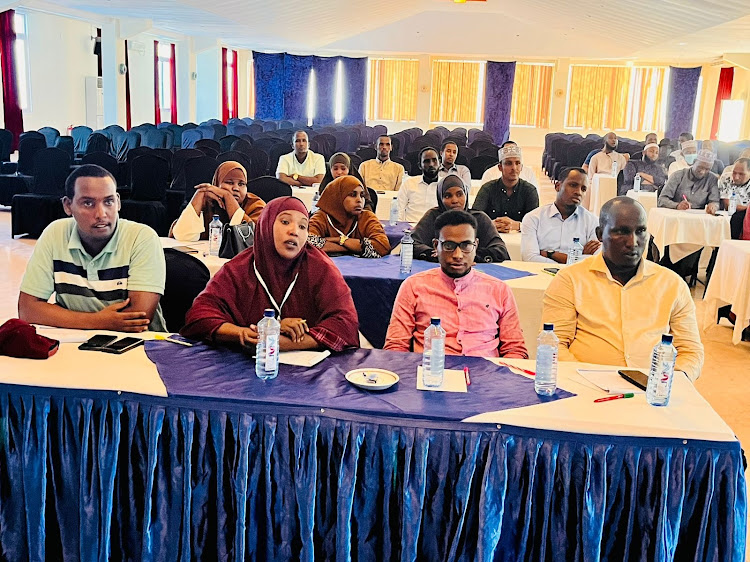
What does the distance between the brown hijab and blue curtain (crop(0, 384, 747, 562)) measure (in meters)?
2.92

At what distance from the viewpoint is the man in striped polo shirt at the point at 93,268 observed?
3160 millimetres

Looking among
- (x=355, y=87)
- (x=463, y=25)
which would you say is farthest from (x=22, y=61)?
(x=463, y=25)

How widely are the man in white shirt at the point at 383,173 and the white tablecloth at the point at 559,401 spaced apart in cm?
696

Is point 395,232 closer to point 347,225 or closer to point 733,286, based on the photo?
point 347,225

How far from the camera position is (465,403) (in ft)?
7.84

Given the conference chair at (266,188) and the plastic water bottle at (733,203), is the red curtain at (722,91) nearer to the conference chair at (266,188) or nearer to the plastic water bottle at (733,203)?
the plastic water bottle at (733,203)

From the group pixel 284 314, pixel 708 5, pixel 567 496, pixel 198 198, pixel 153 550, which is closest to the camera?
pixel 567 496

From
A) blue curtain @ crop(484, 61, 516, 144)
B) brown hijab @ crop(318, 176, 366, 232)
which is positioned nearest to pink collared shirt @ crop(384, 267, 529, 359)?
brown hijab @ crop(318, 176, 366, 232)

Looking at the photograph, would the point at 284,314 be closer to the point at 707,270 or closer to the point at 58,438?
the point at 58,438

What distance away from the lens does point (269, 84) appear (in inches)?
979

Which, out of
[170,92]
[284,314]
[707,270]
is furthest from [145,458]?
[170,92]

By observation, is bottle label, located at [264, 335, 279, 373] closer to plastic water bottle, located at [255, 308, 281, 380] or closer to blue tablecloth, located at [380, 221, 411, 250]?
plastic water bottle, located at [255, 308, 281, 380]

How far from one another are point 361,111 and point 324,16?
308 inches

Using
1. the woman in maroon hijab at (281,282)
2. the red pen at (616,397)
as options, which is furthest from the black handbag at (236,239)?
the red pen at (616,397)
